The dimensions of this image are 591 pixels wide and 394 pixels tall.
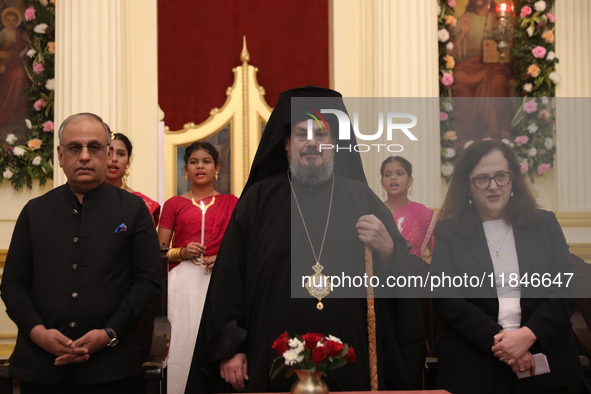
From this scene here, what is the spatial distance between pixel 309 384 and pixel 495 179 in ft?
5.19

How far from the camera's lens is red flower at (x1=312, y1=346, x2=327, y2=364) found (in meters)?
2.37

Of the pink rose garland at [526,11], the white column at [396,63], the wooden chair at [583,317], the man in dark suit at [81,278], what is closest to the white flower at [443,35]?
the white column at [396,63]

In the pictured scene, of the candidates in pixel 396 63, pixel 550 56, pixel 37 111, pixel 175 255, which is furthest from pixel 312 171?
pixel 550 56

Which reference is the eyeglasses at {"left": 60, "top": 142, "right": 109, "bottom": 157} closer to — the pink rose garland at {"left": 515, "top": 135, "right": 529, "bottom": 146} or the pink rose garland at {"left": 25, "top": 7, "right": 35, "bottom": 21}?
the pink rose garland at {"left": 25, "top": 7, "right": 35, "bottom": 21}

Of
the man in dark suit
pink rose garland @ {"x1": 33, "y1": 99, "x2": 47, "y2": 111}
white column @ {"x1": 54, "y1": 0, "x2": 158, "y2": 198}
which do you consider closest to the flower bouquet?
the man in dark suit

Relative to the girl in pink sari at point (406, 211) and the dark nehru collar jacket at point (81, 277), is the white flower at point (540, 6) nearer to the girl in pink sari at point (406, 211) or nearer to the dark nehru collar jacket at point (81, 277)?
the girl in pink sari at point (406, 211)

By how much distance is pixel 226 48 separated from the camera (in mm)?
7000

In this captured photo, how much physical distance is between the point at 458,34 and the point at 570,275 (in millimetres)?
4434

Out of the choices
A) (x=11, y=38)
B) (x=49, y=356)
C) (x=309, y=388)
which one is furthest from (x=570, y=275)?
(x=11, y=38)

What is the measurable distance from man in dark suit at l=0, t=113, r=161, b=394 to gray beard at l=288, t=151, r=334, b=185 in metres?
0.76

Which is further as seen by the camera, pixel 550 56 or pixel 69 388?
pixel 550 56

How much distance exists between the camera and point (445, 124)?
6.96 metres

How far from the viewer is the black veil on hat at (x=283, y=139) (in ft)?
11.3

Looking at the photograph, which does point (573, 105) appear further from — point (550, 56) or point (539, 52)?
point (539, 52)
